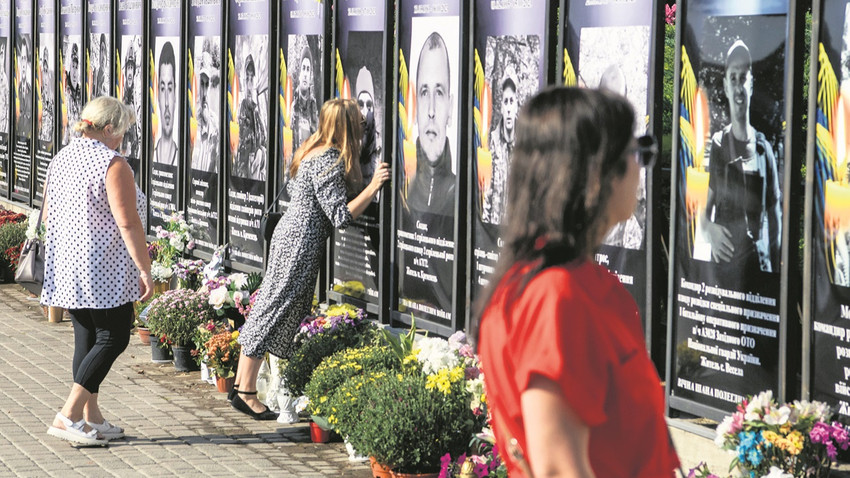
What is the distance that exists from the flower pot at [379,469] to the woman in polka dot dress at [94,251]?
1.66 meters

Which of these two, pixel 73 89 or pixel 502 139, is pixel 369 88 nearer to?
pixel 502 139

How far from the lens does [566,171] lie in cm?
223

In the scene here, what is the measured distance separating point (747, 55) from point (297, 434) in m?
3.63

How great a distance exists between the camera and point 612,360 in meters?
2.22

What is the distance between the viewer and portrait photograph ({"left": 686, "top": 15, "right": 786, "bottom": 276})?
5.32m

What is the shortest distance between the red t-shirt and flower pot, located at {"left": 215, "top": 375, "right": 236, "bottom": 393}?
6697 millimetres

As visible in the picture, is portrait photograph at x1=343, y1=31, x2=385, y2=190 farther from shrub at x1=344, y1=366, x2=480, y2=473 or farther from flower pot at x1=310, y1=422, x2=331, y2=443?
shrub at x1=344, y1=366, x2=480, y2=473

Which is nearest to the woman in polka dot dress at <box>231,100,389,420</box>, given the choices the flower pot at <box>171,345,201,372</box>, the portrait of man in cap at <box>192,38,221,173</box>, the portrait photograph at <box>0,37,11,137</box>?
the flower pot at <box>171,345,201,372</box>

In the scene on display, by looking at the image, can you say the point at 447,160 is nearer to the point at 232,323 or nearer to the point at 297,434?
the point at 297,434

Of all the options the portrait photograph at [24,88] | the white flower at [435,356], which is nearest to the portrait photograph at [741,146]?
the white flower at [435,356]

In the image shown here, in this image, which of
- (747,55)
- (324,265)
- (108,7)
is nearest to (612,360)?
(747,55)

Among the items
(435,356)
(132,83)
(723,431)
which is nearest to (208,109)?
(132,83)

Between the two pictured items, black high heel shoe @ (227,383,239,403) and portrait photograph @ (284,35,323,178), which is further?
portrait photograph @ (284,35,323,178)

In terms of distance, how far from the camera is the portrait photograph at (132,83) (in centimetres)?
1242
